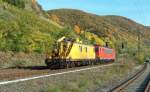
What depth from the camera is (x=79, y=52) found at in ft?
164

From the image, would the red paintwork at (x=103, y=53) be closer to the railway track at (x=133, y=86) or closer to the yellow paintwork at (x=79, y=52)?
the yellow paintwork at (x=79, y=52)

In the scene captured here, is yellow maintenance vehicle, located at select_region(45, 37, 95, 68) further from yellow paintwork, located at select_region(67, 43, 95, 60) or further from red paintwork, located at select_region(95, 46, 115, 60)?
red paintwork, located at select_region(95, 46, 115, 60)

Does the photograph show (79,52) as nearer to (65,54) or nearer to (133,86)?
(65,54)

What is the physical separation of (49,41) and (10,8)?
29.3 meters

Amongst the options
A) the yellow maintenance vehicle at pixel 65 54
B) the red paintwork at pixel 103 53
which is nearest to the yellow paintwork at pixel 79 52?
the yellow maintenance vehicle at pixel 65 54

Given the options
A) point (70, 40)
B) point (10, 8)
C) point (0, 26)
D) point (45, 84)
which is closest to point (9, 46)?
point (0, 26)

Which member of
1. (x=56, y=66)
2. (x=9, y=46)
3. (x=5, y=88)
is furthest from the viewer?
(x=9, y=46)

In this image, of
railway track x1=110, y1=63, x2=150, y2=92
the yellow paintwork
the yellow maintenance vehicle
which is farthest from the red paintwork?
railway track x1=110, y1=63, x2=150, y2=92

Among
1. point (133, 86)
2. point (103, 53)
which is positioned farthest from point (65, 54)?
point (103, 53)

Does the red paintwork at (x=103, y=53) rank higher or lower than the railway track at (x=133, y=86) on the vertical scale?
higher

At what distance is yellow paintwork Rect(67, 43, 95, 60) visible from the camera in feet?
153

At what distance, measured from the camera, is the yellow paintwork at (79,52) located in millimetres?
46531

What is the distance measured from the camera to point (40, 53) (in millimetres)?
65188

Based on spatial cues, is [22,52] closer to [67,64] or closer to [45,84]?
[67,64]
